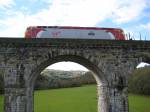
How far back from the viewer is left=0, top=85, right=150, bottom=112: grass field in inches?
1855

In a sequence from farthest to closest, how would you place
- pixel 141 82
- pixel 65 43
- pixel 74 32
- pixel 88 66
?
1. pixel 141 82
2. pixel 88 66
3. pixel 74 32
4. pixel 65 43

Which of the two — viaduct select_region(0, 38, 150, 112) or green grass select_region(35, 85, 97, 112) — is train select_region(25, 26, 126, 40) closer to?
viaduct select_region(0, 38, 150, 112)

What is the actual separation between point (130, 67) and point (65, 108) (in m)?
27.6

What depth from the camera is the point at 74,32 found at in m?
22.6

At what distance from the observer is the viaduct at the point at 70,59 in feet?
69.8

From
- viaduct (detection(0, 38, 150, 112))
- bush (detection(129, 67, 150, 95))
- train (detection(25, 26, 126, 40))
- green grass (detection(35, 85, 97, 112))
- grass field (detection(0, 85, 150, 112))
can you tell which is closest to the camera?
viaduct (detection(0, 38, 150, 112))

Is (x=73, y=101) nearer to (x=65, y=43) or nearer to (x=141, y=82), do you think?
(x=141, y=82)

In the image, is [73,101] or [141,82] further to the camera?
[73,101]

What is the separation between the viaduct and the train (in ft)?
2.98

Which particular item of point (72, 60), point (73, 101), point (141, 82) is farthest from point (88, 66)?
point (141, 82)

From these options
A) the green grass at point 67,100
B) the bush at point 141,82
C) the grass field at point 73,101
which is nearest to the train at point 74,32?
the grass field at point 73,101

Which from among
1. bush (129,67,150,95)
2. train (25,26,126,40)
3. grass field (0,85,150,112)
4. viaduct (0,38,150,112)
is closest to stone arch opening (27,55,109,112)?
viaduct (0,38,150,112)

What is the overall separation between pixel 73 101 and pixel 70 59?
107 ft

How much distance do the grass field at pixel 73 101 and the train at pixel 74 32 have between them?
23343 millimetres
